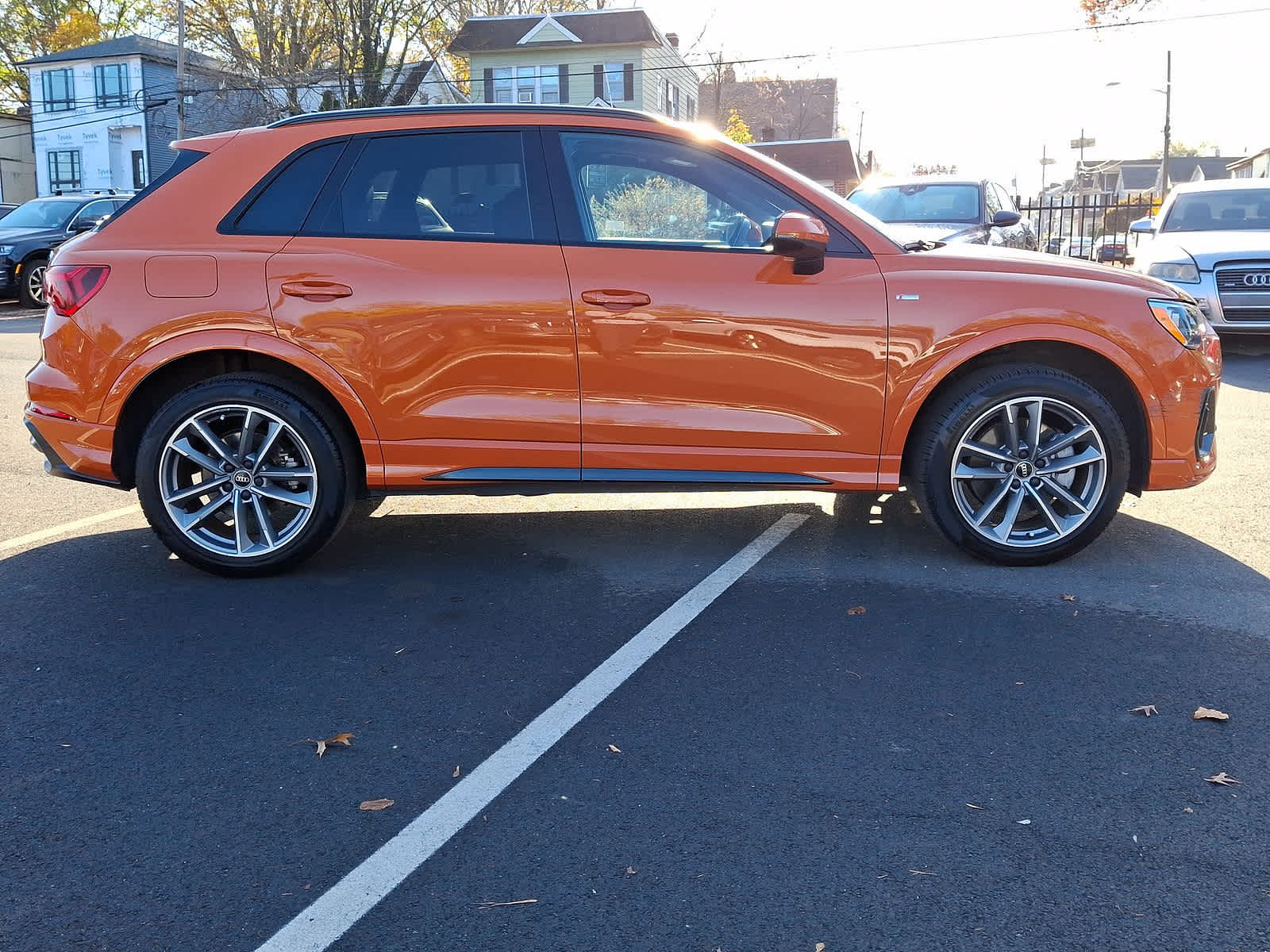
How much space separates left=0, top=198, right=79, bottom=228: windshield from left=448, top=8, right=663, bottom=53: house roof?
28.1 meters

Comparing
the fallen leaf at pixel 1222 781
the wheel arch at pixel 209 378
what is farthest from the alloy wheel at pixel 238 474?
the fallen leaf at pixel 1222 781

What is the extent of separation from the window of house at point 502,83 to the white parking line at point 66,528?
42576 millimetres

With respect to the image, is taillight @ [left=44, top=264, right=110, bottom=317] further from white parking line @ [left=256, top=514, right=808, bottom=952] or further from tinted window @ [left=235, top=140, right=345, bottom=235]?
white parking line @ [left=256, top=514, right=808, bottom=952]

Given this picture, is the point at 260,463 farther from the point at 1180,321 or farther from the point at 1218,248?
the point at 1218,248

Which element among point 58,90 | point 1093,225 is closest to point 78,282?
point 1093,225

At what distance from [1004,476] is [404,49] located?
32265 mm

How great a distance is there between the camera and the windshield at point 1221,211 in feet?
→ 40.8

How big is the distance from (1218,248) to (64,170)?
55.2m

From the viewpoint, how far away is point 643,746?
329cm

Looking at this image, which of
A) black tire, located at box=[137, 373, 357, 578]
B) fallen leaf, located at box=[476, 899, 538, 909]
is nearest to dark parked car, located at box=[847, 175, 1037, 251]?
black tire, located at box=[137, 373, 357, 578]

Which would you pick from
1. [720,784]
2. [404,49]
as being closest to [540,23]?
[404,49]

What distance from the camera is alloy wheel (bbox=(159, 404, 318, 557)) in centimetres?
480

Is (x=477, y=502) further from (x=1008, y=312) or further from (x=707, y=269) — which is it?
(x=1008, y=312)

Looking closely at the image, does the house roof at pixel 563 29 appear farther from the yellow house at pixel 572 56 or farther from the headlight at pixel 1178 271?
the headlight at pixel 1178 271
